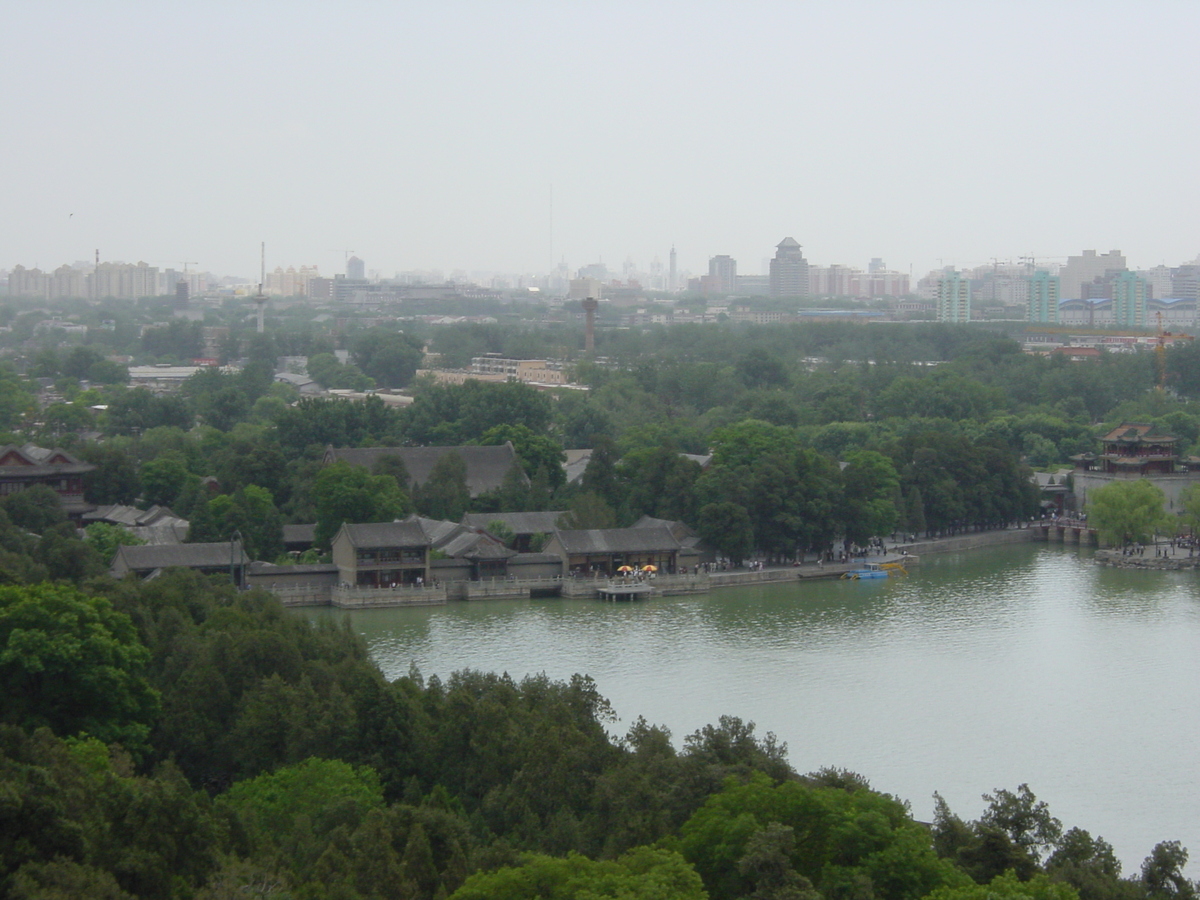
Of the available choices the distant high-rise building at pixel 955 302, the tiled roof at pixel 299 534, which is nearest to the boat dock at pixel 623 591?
the tiled roof at pixel 299 534

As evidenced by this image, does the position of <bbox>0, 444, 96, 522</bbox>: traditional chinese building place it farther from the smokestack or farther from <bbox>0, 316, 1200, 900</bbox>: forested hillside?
the smokestack

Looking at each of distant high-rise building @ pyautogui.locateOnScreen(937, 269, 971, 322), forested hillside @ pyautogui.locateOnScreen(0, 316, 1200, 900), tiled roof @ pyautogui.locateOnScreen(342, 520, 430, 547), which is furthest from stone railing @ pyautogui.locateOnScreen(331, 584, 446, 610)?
distant high-rise building @ pyautogui.locateOnScreen(937, 269, 971, 322)

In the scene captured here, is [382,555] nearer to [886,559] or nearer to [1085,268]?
[886,559]

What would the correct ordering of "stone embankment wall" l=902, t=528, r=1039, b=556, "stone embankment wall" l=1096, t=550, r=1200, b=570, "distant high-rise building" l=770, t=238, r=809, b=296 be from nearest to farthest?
"stone embankment wall" l=1096, t=550, r=1200, b=570 → "stone embankment wall" l=902, t=528, r=1039, b=556 → "distant high-rise building" l=770, t=238, r=809, b=296

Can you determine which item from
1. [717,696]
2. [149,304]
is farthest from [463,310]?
[717,696]

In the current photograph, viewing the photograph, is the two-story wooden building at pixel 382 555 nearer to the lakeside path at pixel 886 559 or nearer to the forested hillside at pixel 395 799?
the lakeside path at pixel 886 559

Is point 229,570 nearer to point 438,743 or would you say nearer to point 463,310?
point 438,743

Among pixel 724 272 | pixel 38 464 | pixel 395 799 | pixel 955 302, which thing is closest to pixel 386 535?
pixel 38 464
